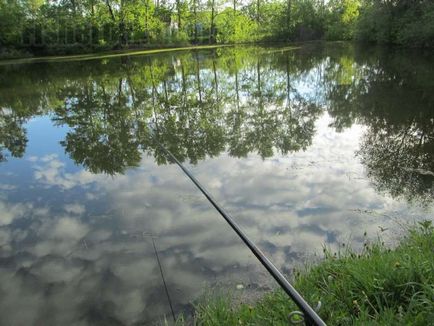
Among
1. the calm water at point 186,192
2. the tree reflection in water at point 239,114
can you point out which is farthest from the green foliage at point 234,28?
the calm water at point 186,192

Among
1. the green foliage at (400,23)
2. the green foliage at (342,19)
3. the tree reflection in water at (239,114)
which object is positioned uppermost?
the green foliage at (342,19)

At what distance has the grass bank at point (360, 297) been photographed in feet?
9.35

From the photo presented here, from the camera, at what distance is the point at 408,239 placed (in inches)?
168

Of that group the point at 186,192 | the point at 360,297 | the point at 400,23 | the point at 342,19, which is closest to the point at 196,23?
the point at 342,19

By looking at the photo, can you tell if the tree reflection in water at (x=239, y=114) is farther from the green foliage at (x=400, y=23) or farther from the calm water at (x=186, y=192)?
the green foliage at (x=400, y=23)

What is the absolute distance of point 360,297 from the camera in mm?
3152

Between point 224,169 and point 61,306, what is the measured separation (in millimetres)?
4245

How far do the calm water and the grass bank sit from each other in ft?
1.76

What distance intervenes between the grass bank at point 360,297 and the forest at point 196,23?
1160 inches

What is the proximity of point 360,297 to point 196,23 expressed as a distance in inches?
2697

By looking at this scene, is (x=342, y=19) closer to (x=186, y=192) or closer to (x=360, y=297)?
(x=186, y=192)

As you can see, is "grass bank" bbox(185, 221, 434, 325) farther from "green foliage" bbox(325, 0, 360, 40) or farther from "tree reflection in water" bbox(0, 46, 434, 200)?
"green foliage" bbox(325, 0, 360, 40)

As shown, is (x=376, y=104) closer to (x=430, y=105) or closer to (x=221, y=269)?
(x=430, y=105)

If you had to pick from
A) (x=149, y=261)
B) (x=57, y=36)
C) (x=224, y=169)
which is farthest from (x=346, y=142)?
(x=57, y=36)
